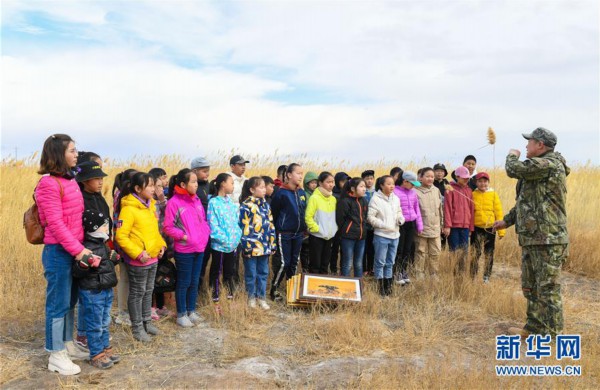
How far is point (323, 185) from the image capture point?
7.18m

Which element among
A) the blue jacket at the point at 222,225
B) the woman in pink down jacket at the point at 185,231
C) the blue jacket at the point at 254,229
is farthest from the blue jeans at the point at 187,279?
the blue jacket at the point at 254,229

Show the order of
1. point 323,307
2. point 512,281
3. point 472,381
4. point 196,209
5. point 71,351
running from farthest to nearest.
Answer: point 512,281 → point 323,307 → point 196,209 → point 71,351 → point 472,381

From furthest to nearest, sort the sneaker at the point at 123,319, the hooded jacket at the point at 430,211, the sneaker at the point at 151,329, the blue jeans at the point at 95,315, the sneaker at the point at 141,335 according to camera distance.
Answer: the hooded jacket at the point at 430,211
the sneaker at the point at 123,319
the sneaker at the point at 151,329
the sneaker at the point at 141,335
the blue jeans at the point at 95,315

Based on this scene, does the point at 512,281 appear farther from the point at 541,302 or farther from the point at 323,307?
the point at 323,307

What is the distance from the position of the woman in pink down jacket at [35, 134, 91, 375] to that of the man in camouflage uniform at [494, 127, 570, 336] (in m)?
4.28

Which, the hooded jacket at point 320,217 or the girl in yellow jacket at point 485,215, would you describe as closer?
the hooded jacket at point 320,217

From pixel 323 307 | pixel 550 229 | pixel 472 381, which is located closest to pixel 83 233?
pixel 323 307

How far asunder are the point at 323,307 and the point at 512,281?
13.6 feet

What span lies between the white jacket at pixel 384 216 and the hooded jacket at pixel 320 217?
54cm

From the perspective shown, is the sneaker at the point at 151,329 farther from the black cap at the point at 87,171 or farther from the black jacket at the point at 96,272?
the black cap at the point at 87,171

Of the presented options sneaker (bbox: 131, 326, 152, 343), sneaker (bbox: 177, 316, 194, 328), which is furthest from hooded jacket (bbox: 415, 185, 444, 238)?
sneaker (bbox: 131, 326, 152, 343)

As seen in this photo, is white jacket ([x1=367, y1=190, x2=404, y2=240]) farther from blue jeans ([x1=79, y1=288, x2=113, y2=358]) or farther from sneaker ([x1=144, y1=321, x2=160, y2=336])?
blue jeans ([x1=79, y1=288, x2=113, y2=358])

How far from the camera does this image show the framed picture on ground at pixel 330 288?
6.50 meters

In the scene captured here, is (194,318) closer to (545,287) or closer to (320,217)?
(320,217)
